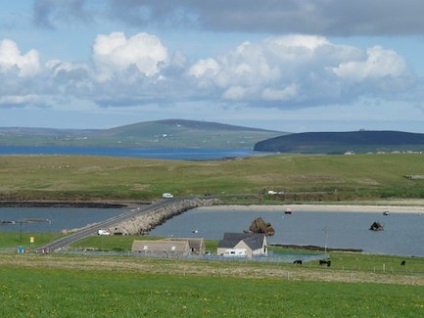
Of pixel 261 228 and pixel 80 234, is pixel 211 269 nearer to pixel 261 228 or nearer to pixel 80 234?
pixel 80 234

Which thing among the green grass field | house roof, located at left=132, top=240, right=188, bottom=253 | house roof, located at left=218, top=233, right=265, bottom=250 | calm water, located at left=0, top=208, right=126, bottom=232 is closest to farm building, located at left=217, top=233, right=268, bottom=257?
house roof, located at left=218, top=233, right=265, bottom=250

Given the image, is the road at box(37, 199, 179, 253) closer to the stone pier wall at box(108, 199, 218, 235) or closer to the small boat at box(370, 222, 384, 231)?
the stone pier wall at box(108, 199, 218, 235)

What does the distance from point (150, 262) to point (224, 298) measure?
27.4 meters

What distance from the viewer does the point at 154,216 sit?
4545 inches

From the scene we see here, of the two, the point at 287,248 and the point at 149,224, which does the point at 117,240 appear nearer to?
the point at 287,248

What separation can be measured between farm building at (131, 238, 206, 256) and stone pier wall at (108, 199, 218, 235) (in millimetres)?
21839

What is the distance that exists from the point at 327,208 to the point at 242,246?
67086mm

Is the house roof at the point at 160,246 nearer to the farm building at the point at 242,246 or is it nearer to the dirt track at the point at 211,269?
Answer: the farm building at the point at 242,246

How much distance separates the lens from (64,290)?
25.8 metres

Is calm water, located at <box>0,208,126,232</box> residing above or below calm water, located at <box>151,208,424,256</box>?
below

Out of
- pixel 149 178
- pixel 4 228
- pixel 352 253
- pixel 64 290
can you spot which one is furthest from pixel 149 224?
pixel 64 290

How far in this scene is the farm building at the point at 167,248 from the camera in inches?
2657

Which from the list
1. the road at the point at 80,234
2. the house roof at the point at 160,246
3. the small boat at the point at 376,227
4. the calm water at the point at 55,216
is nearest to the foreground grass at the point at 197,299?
the house roof at the point at 160,246

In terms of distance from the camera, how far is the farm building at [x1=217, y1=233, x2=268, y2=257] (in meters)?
71.6
